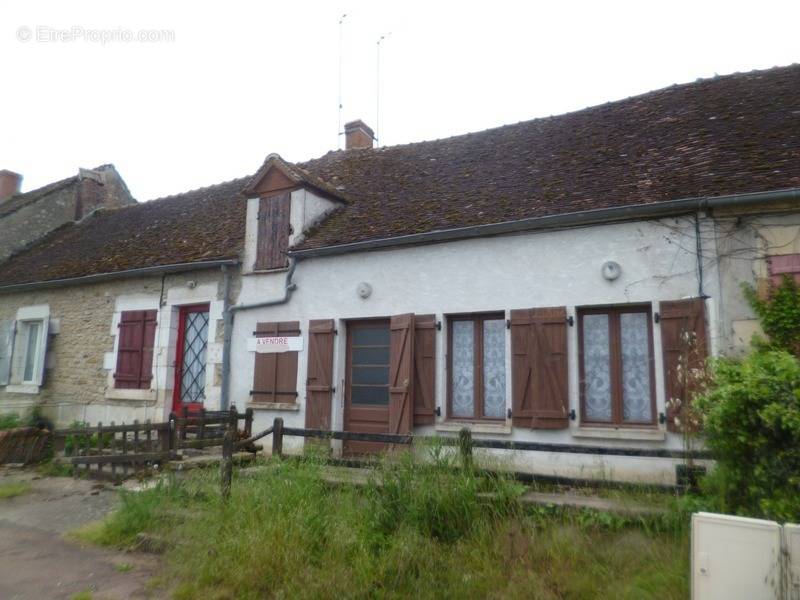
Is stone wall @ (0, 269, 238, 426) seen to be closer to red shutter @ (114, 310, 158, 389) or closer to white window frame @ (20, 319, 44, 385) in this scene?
red shutter @ (114, 310, 158, 389)

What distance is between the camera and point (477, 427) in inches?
283

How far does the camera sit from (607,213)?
670 centimetres

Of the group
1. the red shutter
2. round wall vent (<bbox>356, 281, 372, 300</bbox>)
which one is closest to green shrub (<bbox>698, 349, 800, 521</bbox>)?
round wall vent (<bbox>356, 281, 372, 300</bbox>)

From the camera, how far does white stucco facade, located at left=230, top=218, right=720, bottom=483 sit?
6.39 meters

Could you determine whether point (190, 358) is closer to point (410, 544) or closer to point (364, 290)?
point (364, 290)

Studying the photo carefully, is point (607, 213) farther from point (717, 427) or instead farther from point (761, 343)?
point (717, 427)

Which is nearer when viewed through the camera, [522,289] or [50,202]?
[522,289]

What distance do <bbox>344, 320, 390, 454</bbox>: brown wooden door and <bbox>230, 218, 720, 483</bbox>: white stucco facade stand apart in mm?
137

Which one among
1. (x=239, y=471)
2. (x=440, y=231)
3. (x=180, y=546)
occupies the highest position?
(x=440, y=231)

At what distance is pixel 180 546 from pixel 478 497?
2.66 metres

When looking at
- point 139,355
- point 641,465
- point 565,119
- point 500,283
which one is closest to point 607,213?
point 500,283

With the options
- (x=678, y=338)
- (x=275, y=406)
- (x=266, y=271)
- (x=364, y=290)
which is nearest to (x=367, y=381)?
(x=364, y=290)

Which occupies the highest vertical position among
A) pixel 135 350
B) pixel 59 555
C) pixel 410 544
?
pixel 135 350

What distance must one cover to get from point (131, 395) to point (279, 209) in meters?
4.31
